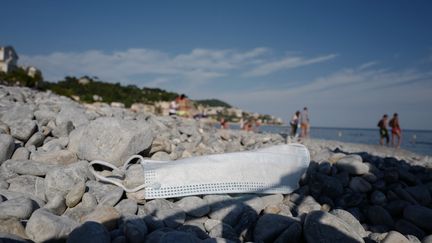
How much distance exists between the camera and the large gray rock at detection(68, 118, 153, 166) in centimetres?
408

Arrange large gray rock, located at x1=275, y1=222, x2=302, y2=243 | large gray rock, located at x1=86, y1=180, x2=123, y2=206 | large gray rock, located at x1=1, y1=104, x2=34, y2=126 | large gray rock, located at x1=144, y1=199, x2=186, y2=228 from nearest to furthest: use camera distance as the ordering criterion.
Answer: large gray rock, located at x1=275, y1=222, x2=302, y2=243
large gray rock, located at x1=144, y1=199, x2=186, y2=228
large gray rock, located at x1=86, y1=180, x2=123, y2=206
large gray rock, located at x1=1, y1=104, x2=34, y2=126

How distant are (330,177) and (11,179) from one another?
14.8ft

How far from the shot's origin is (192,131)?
807 centimetres

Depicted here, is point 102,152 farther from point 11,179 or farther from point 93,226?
point 93,226

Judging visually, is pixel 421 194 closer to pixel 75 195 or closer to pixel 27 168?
pixel 75 195

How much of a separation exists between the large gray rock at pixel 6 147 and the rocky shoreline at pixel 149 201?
0.01m

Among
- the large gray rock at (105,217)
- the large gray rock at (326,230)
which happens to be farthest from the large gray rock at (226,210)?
the large gray rock at (105,217)

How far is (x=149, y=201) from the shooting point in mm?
3279

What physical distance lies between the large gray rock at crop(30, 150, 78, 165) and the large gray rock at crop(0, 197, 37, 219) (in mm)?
1488

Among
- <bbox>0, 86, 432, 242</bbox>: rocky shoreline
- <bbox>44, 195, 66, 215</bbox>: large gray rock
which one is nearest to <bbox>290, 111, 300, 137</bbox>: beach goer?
<bbox>0, 86, 432, 242</bbox>: rocky shoreline

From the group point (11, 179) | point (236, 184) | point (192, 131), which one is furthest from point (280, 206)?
point (192, 131)

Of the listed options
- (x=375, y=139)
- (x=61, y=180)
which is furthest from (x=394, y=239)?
(x=375, y=139)

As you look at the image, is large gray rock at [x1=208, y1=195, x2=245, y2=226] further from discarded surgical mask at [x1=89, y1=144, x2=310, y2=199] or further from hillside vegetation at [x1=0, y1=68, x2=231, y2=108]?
hillside vegetation at [x1=0, y1=68, x2=231, y2=108]

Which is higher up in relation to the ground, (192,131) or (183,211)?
(192,131)
